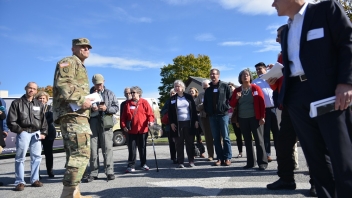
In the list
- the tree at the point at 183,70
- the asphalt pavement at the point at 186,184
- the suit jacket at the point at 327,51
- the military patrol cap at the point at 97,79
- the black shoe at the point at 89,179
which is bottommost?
the asphalt pavement at the point at 186,184

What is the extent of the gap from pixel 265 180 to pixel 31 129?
15.4 ft

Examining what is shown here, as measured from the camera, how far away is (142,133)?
23.4ft

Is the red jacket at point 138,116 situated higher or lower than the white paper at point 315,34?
lower

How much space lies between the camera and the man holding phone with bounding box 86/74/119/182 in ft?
19.9

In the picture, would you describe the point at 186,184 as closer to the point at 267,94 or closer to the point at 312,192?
the point at 312,192

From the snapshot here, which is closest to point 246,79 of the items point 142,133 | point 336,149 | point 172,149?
point 142,133

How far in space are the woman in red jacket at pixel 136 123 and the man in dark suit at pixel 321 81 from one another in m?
4.93

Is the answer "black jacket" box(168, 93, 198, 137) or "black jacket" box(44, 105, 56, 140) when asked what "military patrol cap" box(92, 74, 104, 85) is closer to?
"black jacket" box(44, 105, 56, 140)

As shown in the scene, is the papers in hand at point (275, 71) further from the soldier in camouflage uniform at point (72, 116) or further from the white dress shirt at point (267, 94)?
the white dress shirt at point (267, 94)

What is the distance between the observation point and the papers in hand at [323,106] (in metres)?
2.08

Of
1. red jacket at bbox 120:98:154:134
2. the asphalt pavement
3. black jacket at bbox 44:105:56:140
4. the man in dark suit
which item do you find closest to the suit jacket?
the man in dark suit

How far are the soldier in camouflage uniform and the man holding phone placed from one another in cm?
198

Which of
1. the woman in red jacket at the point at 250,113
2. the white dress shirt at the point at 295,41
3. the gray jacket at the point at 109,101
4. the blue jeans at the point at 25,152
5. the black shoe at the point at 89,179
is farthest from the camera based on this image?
the gray jacket at the point at 109,101

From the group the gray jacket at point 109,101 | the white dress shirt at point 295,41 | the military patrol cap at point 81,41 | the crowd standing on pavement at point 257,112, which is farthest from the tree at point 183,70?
the white dress shirt at point 295,41
